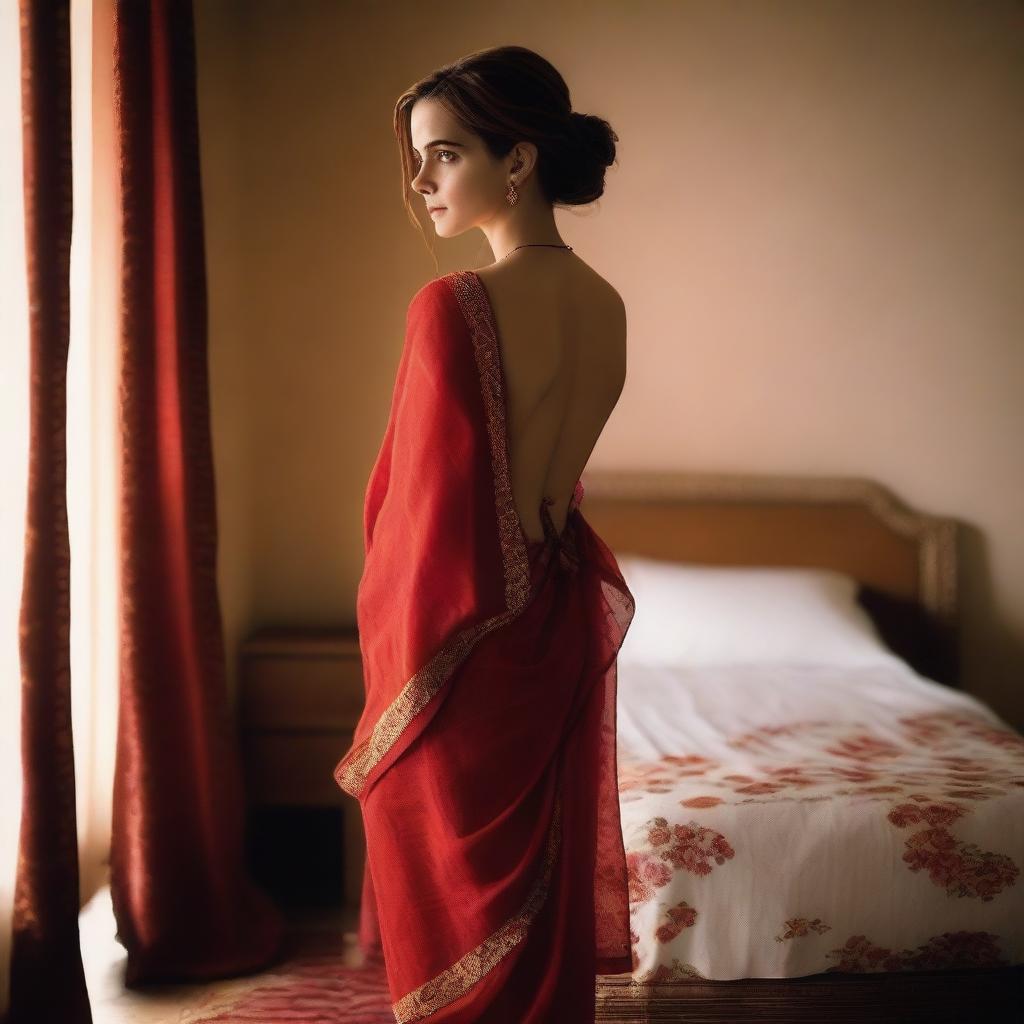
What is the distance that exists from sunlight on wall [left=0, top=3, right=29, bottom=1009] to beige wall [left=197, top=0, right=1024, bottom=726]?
1.44 meters

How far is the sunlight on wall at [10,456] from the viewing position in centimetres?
160

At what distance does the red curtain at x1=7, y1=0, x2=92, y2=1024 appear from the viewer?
5.07 feet

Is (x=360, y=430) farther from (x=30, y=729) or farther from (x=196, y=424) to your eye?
(x=30, y=729)

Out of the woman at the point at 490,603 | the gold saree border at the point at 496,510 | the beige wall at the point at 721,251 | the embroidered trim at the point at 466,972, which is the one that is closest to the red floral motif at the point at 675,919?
the woman at the point at 490,603

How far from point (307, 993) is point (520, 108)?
5.67 feet

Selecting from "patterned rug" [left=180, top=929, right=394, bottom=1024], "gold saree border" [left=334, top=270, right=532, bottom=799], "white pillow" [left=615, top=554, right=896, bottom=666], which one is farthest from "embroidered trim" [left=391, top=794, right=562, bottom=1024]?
"white pillow" [left=615, top=554, right=896, bottom=666]

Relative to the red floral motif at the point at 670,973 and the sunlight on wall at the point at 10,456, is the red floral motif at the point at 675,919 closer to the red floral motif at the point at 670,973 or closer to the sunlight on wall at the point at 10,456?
the red floral motif at the point at 670,973

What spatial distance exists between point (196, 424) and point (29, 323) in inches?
26.3

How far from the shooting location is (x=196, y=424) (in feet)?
7.24

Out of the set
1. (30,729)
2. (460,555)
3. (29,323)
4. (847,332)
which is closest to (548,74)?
(460,555)

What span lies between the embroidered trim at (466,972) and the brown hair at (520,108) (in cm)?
84

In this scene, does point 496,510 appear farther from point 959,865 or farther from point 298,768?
point 298,768

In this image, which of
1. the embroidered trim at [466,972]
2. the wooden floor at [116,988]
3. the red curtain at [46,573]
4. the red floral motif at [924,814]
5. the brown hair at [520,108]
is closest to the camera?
the embroidered trim at [466,972]

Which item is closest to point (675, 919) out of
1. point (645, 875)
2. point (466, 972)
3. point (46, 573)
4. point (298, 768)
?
point (645, 875)
